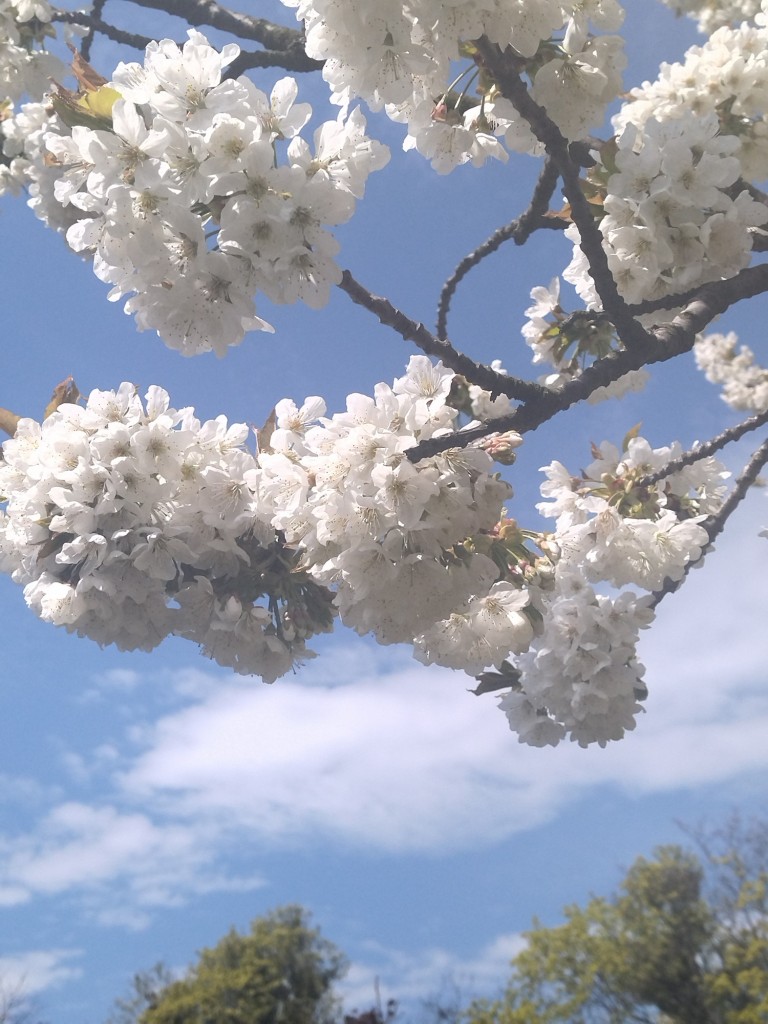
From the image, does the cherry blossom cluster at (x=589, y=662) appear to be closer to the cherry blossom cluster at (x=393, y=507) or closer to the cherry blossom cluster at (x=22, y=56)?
the cherry blossom cluster at (x=393, y=507)

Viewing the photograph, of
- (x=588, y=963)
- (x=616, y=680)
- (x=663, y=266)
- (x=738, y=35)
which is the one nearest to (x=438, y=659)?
(x=616, y=680)

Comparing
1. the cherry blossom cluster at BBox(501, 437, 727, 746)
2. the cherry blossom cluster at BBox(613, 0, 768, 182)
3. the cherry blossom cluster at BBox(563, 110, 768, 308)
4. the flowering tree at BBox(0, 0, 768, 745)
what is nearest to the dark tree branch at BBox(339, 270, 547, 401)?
the flowering tree at BBox(0, 0, 768, 745)

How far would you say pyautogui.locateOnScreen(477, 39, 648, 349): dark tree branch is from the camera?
158 centimetres

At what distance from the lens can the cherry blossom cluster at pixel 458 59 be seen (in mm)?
1516

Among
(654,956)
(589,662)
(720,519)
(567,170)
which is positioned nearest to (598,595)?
(589,662)

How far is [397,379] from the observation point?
1747 millimetres

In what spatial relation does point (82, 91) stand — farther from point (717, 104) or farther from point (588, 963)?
point (588, 963)

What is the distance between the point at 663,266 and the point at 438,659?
1290 mm

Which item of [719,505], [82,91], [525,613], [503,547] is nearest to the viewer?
[82,91]

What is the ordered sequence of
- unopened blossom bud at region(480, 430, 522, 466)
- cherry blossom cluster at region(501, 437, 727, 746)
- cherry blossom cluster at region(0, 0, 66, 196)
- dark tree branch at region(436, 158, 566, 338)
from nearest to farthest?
unopened blossom bud at region(480, 430, 522, 466) → dark tree branch at region(436, 158, 566, 338) → cherry blossom cluster at region(501, 437, 727, 746) → cherry blossom cluster at region(0, 0, 66, 196)

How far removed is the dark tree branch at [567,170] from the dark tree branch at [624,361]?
0.24 ft

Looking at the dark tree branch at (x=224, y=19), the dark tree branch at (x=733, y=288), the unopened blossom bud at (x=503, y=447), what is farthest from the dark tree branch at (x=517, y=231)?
the dark tree branch at (x=224, y=19)

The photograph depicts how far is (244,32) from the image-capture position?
3.17m

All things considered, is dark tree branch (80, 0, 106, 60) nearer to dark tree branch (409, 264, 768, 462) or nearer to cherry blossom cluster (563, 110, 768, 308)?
cherry blossom cluster (563, 110, 768, 308)
